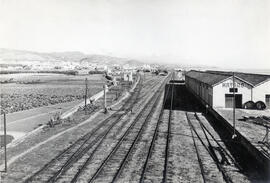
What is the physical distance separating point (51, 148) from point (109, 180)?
662 cm

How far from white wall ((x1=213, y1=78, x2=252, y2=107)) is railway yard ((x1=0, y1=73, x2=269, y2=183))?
4.21 m

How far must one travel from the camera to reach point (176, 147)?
57.9ft

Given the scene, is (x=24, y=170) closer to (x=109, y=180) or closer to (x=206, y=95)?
(x=109, y=180)

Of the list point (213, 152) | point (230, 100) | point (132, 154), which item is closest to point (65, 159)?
point (132, 154)

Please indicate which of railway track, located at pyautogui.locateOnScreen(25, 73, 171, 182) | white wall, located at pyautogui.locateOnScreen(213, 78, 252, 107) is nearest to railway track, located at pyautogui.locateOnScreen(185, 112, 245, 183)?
railway track, located at pyautogui.locateOnScreen(25, 73, 171, 182)

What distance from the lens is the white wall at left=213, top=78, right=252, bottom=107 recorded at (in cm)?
3002

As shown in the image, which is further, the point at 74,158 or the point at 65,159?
the point at 74,158

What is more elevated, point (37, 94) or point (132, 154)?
point (37, 94)

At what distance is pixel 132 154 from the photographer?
16297mm

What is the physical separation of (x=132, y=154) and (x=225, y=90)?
1737 centimetres

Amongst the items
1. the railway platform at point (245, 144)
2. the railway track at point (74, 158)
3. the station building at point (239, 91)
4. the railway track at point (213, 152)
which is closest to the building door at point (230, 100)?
the station building at point (239, 91)

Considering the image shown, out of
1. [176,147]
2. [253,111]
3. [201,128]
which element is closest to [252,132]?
[201,128]

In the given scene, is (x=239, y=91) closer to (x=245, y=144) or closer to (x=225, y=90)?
(x=225, y=90)

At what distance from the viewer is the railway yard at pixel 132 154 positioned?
516 inches
